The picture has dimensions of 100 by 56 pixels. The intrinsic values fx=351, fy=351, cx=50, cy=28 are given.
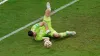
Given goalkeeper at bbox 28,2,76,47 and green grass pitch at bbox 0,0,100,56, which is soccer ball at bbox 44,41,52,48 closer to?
green grass pitch at bbox 0,0,100,56

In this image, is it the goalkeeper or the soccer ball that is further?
the goalkeeper

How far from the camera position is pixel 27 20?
12.2m

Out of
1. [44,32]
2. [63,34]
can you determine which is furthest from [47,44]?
[63,34]

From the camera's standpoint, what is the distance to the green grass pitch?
9891 millimetres

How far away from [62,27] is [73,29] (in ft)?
1.42

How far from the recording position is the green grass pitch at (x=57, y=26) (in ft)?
32.4

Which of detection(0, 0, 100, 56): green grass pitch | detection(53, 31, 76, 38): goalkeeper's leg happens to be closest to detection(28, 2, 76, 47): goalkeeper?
detection(53, 31, 76, 38): goalkeeper's leg

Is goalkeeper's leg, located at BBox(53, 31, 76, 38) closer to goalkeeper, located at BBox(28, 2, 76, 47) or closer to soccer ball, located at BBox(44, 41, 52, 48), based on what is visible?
goalkeeper, located at BBox(28, 2, 76, 47)

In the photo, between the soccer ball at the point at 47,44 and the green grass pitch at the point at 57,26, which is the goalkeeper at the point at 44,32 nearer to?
the green grass pitch at the point at 57,26

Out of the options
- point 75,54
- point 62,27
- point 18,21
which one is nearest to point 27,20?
point 18,21

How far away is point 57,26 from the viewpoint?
11570 millimetres

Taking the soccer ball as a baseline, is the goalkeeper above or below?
above

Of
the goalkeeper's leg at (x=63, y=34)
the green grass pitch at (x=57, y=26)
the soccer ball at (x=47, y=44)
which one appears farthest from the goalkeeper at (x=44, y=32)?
the soccer ball at (x=47, y=44)

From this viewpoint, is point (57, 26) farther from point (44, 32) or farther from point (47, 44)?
point (47, 44)
